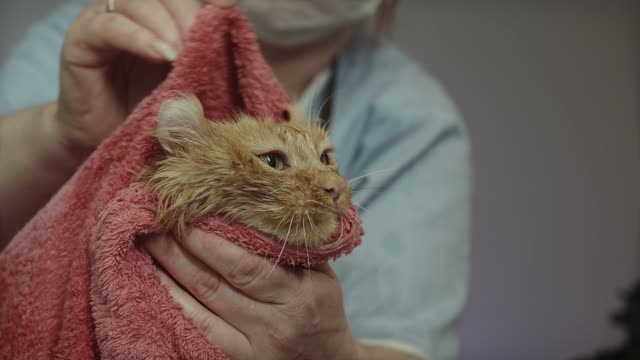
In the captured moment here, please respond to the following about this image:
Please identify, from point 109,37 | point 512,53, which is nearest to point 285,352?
point 109,37

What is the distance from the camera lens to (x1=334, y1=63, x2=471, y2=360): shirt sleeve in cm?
72

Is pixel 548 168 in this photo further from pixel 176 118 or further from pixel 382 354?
pixel 176 118

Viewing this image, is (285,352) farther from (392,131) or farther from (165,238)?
(392,131)

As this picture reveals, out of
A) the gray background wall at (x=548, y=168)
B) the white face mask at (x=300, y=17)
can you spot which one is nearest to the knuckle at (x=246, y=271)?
the white face mask at (x=300, y=17)

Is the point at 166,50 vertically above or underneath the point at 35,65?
above

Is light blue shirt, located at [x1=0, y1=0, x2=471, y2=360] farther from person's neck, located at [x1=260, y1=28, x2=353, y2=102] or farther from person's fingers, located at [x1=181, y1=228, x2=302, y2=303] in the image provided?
person's fingers, located at [x1=181, y1=228, x2=302, y2=303]

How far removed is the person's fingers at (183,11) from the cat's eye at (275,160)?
0.37 feet

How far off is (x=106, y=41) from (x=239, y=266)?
Answer: 0.20 meters

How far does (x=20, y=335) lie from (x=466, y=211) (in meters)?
0.58

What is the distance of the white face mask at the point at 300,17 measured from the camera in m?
0.67

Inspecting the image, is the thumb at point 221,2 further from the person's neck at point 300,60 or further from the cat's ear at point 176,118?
the person's neck at point 300,60

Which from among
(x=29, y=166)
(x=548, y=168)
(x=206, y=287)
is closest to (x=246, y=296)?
(x=206, y=287)

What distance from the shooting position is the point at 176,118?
342mm

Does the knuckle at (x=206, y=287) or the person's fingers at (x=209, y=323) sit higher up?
the knuckle at (x=206, y=287)
